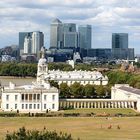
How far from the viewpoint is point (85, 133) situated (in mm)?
56781

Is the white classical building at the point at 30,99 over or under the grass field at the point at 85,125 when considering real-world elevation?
over

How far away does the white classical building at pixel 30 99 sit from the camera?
87.1 meters

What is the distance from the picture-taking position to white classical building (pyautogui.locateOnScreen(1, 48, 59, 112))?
286 feet

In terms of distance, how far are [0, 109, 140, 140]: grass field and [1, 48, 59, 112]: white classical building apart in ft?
51.1

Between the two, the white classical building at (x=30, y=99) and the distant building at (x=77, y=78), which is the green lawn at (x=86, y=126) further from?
the distant building at (x=77, y=78)

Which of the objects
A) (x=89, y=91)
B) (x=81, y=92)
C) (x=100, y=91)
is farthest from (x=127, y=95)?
(x=81, y=92)

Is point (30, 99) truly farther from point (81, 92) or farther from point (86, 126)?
point (86, 126)

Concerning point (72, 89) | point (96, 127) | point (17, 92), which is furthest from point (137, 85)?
point (96, 127)

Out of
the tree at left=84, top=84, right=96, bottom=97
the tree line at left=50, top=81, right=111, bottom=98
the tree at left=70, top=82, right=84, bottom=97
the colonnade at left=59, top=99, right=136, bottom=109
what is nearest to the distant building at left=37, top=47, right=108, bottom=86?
the tree line at left=50, top=81, right=111, bottom=98

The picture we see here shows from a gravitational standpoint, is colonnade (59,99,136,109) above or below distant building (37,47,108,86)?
below

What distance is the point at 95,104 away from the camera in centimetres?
9306

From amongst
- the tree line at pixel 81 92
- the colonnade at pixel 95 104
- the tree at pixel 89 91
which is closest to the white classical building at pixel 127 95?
the colonnade at pixel 95 104

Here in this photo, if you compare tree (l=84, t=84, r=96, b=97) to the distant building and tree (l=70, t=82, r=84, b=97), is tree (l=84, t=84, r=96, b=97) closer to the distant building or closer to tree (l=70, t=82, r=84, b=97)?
tree (l=70, t=82, r=84, b=97)

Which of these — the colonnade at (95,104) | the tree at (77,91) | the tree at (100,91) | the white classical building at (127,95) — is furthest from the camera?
the tree at (100,91)
